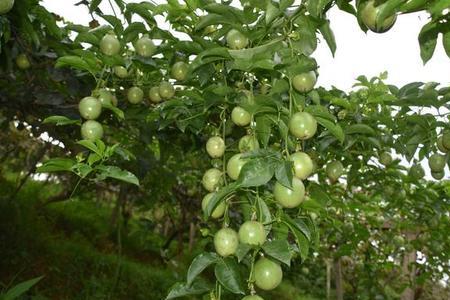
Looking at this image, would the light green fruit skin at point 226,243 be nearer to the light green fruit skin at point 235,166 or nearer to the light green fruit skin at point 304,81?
the light green fruit skin at point 235,166

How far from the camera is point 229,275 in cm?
110

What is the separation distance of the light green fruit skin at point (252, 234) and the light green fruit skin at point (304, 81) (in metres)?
0.41

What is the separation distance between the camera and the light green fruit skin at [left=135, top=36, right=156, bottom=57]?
175 centimetres

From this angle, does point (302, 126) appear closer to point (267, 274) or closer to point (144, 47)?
point (267, 274)

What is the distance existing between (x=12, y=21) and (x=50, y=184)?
16.7 ft

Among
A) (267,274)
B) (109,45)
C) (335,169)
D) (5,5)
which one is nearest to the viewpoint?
(267,274)

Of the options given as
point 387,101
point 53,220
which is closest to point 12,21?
point 387,101

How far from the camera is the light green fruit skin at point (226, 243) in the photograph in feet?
3.76

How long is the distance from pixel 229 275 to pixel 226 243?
84 millimetres

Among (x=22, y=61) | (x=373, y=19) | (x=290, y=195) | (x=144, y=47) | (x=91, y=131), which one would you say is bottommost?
(x=290, y=195)

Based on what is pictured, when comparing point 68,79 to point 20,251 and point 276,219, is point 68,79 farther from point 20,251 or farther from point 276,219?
point 20,251

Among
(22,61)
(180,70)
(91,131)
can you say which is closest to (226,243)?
(91,131)

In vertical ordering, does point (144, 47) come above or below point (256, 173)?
above

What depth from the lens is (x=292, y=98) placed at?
4.38 feet
